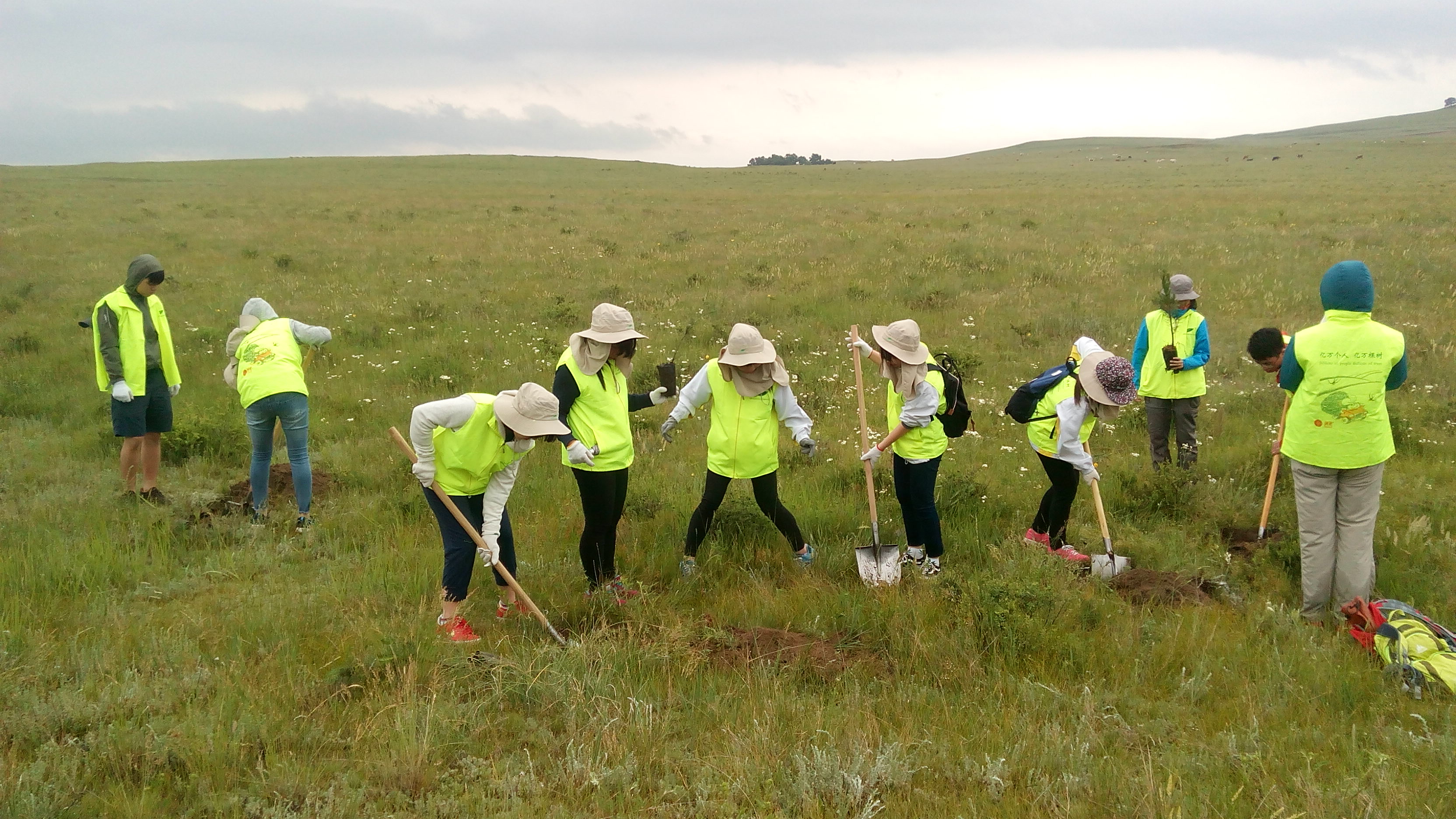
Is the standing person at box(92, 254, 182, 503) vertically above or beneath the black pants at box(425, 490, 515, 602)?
above

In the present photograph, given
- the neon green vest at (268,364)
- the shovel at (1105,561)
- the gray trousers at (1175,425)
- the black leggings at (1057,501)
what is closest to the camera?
the shovel at (1105,561)

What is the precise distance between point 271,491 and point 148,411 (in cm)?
126

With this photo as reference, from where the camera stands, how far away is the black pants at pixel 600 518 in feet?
17.2

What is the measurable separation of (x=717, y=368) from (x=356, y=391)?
6.30 meters

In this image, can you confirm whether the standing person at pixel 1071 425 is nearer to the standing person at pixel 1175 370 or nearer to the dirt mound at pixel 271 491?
the standing person at pixel 1175 370

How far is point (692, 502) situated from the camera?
22.8ft

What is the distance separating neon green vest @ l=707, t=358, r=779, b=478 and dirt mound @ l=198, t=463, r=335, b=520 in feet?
12.7

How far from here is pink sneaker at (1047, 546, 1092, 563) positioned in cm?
571

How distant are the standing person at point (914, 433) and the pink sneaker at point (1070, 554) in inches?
31.4

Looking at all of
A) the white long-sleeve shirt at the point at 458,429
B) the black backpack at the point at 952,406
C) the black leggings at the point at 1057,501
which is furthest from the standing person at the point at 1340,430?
the white long-sleeve shirt at the point at 458,429

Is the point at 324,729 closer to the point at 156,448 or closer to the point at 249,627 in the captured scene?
the point at 249,627

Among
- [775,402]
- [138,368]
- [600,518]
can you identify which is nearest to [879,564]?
[775,402]

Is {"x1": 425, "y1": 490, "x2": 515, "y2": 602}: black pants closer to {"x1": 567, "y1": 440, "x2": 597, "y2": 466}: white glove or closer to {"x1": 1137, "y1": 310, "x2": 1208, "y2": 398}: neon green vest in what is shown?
{"x1": 567, "y1": 440, "x2": 597, "y2": 466}: white glove

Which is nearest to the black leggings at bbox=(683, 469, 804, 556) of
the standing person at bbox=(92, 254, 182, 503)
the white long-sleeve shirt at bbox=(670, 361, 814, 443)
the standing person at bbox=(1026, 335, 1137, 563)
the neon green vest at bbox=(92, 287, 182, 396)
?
the white long-sleeve shirt at bbox=(670, 361, 814, 443)
